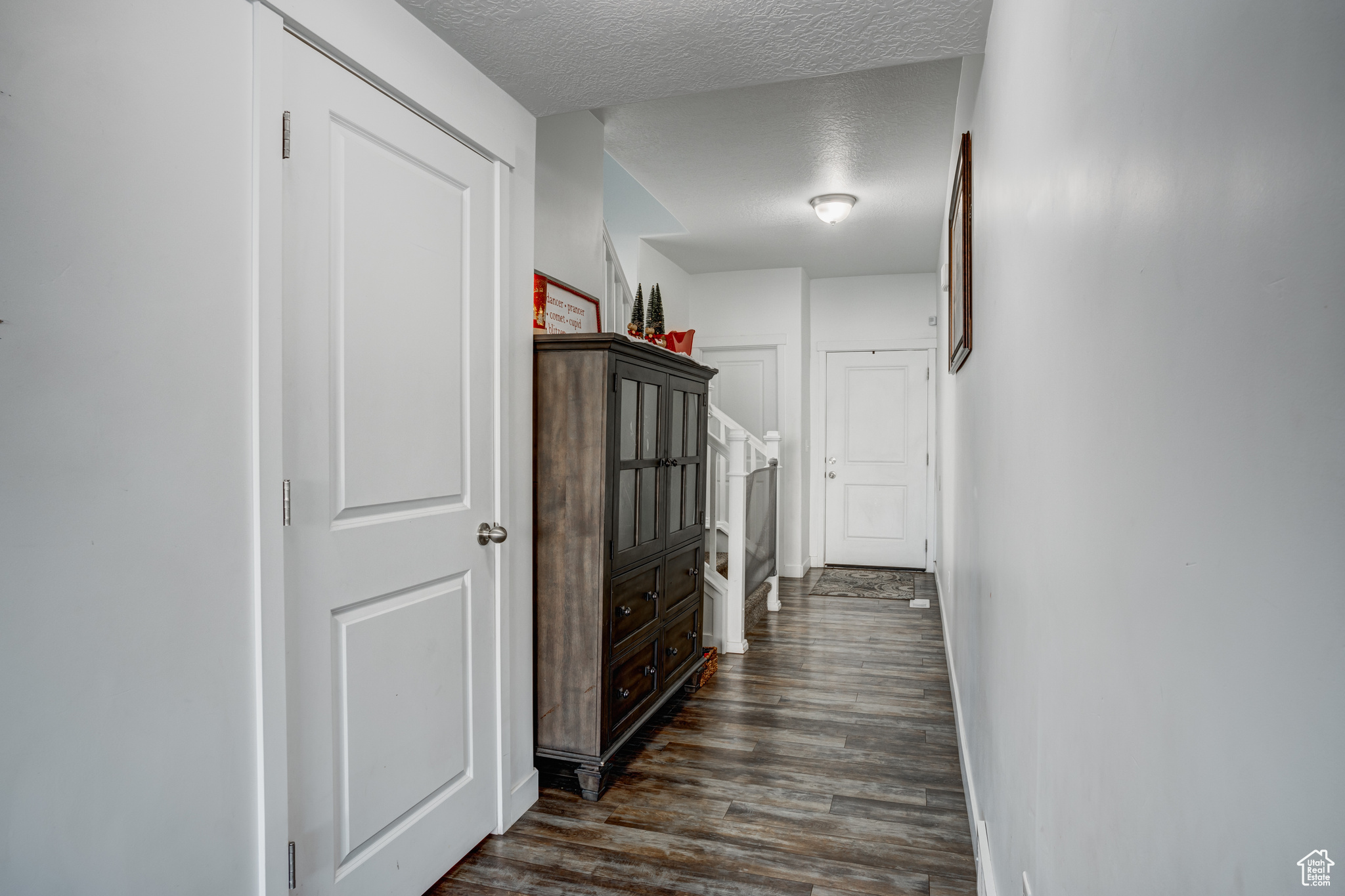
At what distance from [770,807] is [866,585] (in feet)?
12.0

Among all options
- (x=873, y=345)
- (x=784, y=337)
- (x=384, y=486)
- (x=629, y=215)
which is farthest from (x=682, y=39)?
(x=873, y=345)

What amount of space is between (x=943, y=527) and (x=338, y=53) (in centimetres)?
460

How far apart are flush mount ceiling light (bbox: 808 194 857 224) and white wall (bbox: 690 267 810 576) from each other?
5.89 feet

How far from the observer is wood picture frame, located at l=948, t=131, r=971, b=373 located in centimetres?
230

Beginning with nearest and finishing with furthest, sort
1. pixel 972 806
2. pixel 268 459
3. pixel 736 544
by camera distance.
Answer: pixel 268 459
pixel 972 806
pixel 736 544

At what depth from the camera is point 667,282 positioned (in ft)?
19.3

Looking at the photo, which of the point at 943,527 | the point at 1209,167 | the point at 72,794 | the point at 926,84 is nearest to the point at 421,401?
the point at 72,794

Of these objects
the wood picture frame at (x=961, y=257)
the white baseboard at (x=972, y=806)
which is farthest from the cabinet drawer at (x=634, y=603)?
the wood picture frame at (x=961, y=257)

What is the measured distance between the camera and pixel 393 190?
1.80 metres

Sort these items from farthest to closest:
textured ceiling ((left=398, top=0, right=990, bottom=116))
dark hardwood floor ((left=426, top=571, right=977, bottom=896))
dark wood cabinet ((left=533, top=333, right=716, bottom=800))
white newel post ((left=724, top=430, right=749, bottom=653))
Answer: white newel post ((left=724, top=430, right=749, bottom=653)) < dark wood cabinet ((left=533, top=333, right=716, bottom=800)) < dark hardwood floor ((left=426, top=571, right=977, bottom=896)) < textured ceiling ((left=398, top=0, right=990, bottom=116))

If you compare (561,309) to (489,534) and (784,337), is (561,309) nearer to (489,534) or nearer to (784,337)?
(489,534)

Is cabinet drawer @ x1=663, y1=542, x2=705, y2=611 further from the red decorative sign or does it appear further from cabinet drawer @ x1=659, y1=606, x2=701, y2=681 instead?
the red decorative sign

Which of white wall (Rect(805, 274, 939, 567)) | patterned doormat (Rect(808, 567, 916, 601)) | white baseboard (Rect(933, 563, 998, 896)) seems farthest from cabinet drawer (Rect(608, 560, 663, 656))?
white wall (Rect(805, 274, 939, 567))

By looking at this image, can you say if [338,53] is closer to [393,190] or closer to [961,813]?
[393,190]
